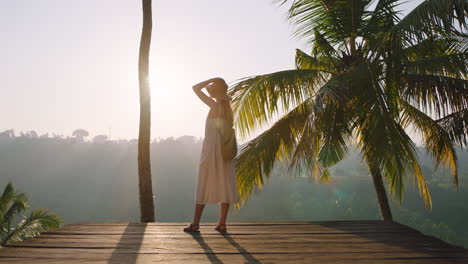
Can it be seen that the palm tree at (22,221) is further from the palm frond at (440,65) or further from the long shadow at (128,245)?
the palm frond at (440,65)

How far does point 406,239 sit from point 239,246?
159 cm

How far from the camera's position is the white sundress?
4.02m

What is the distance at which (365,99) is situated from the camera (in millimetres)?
5332

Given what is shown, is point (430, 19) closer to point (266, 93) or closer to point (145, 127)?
point (266, 93)

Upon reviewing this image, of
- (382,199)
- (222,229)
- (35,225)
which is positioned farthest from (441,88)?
(35,225)

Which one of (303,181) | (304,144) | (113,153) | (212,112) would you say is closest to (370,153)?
(304,144)

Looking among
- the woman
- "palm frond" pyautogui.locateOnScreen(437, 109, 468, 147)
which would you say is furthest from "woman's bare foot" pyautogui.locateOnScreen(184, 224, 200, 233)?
"palm frond" pyautogui.locateOnScreen(437, 109, 468, 147)

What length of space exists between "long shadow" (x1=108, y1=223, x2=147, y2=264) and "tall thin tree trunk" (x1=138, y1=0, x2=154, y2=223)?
7.10 feet

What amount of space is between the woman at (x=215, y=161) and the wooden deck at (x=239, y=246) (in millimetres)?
352

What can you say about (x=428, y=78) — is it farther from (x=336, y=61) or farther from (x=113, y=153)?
(x=113, y=153)

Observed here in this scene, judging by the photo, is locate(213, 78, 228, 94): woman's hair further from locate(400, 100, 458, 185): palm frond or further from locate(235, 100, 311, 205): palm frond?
locate(400, 100, 458, 185): palm frond

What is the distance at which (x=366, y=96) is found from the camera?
532cm

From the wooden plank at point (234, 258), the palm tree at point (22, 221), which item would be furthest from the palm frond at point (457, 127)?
the palm tree at point (22, 221)

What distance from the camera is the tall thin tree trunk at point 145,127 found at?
6.67 m
